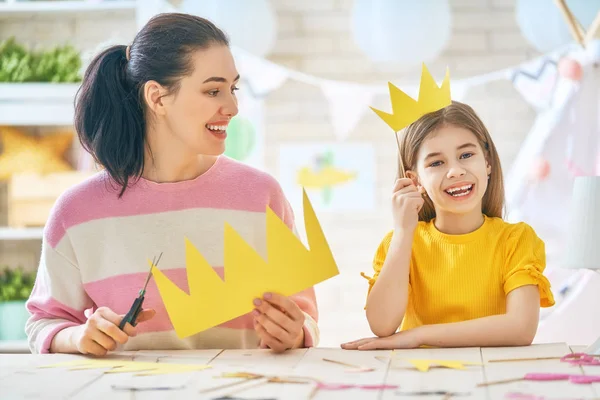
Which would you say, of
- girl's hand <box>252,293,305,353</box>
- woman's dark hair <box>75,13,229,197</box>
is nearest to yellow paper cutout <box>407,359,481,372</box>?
girl's hand <box>252,293,305,353</box>

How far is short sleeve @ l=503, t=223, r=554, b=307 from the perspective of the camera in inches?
59.4

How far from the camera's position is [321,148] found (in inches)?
159

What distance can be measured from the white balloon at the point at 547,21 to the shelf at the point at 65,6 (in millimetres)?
1669

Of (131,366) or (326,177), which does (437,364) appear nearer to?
(131,366)

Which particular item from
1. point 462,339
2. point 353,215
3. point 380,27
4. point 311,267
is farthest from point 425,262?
point 353,215

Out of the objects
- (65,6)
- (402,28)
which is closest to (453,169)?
(402,28)

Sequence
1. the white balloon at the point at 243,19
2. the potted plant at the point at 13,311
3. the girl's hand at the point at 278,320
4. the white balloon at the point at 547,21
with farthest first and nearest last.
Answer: the potted plant at the point at 13,311, the white balloon at the point at 243,19, the white balloon at the point at 547,21, the girl's hand at the point at 278,320

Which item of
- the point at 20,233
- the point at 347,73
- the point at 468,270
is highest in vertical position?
the point at 347,73

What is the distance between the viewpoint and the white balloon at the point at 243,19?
11.2 feet

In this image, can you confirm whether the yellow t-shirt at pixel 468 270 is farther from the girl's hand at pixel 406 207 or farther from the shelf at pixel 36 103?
the shelf at pixel 36 103

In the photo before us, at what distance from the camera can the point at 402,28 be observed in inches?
132

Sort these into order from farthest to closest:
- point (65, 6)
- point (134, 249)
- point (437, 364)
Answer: point (65, 6), point (134, 249), point (437, 364)

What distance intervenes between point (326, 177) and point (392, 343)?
8.42ft

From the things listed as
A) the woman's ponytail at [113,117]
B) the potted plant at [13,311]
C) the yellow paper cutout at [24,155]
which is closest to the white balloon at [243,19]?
the yellow paper cutout at [24,155]
